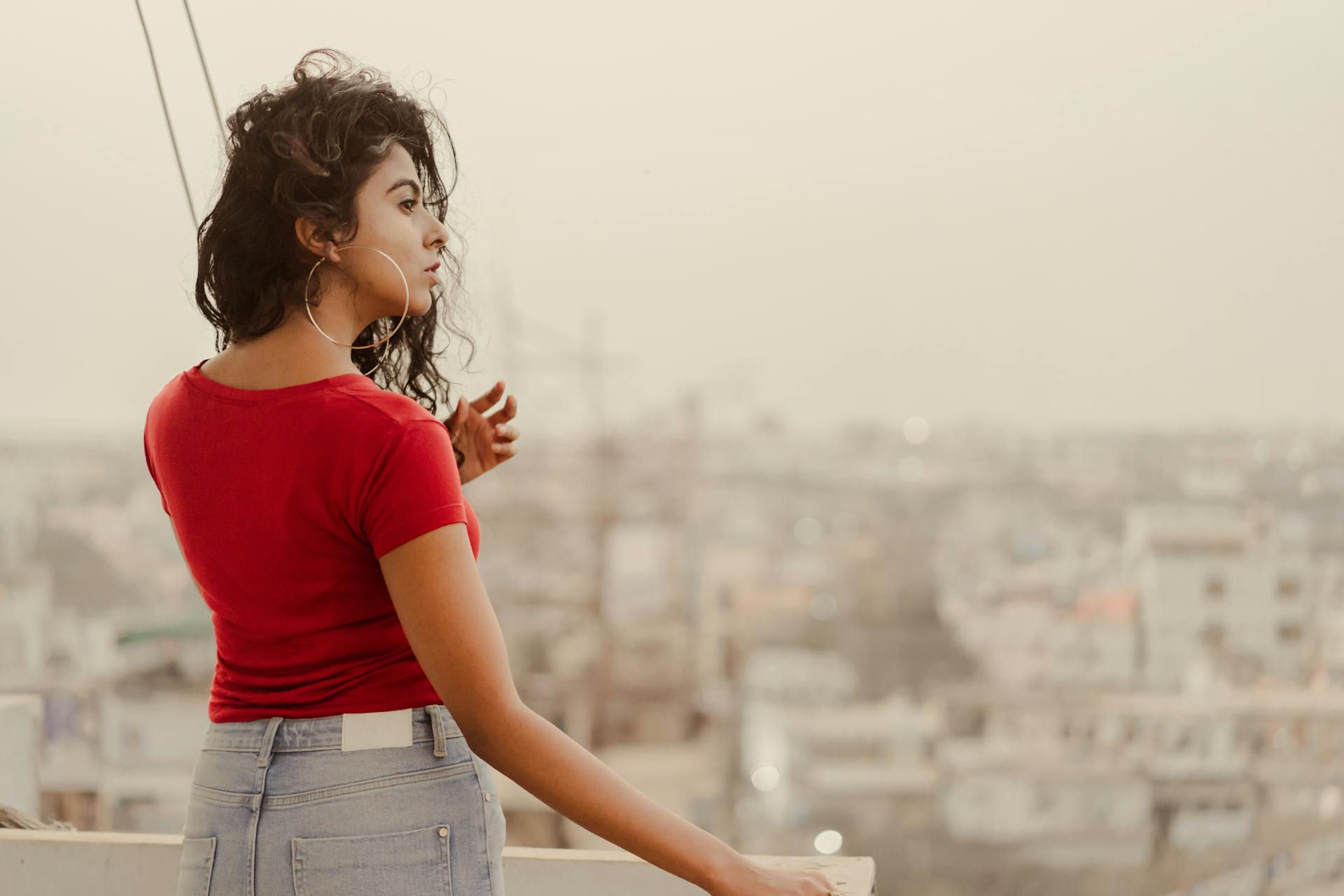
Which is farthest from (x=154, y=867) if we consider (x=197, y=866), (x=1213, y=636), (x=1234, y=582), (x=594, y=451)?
(x=594, y=451)

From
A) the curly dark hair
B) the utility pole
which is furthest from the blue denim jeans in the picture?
the utility pole

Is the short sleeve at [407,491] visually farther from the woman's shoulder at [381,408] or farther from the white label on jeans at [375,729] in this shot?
the white label on jeans at [375,729]

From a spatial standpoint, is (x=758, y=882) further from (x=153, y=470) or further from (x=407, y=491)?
(x=153, y=470)

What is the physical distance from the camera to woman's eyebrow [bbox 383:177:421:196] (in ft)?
2.51

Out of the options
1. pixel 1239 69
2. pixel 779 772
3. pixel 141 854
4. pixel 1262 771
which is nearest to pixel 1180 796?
pixel 1262 771

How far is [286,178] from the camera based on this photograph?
2.39 ft

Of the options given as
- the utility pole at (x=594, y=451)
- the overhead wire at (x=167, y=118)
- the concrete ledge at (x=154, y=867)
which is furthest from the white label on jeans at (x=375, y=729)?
the utility pole at (x=594, y=451)

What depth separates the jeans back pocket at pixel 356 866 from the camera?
2.19 feet

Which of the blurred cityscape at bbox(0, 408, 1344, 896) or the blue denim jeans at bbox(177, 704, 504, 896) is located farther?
the blurred cityscape at bbox(0, 408, 1344, 896)

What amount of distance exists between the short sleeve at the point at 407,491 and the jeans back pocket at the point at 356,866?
0.18 meters

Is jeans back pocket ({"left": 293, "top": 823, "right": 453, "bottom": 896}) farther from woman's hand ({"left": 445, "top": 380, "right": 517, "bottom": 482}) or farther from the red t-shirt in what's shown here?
woman's hand ({"left": 445, "top": 380, "right": 517, "bottom": 482})

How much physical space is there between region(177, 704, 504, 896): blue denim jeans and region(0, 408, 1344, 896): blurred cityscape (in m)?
7.10

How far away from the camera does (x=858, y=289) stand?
53.0 feet

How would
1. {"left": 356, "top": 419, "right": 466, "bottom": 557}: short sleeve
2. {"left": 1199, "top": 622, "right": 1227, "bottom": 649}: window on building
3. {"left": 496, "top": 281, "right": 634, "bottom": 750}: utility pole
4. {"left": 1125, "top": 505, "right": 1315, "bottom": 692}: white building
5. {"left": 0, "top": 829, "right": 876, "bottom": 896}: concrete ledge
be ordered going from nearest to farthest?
{"left": 356, "top": 419, "right": 466, "bottom": 557}: short sleeve < {"left": 0, "top": 829, "right": 876, "bottom": 896}: concrete ledge < {"left": 1125, "top": 505, "right": 1315, "bottom": 692}: white building < {"left": 1199, "top": 622, "right": 1227, "bottom": 649}: window on building < {"left": 496, "top": 281, "right": 634, "bottom": 750}: utility pole
